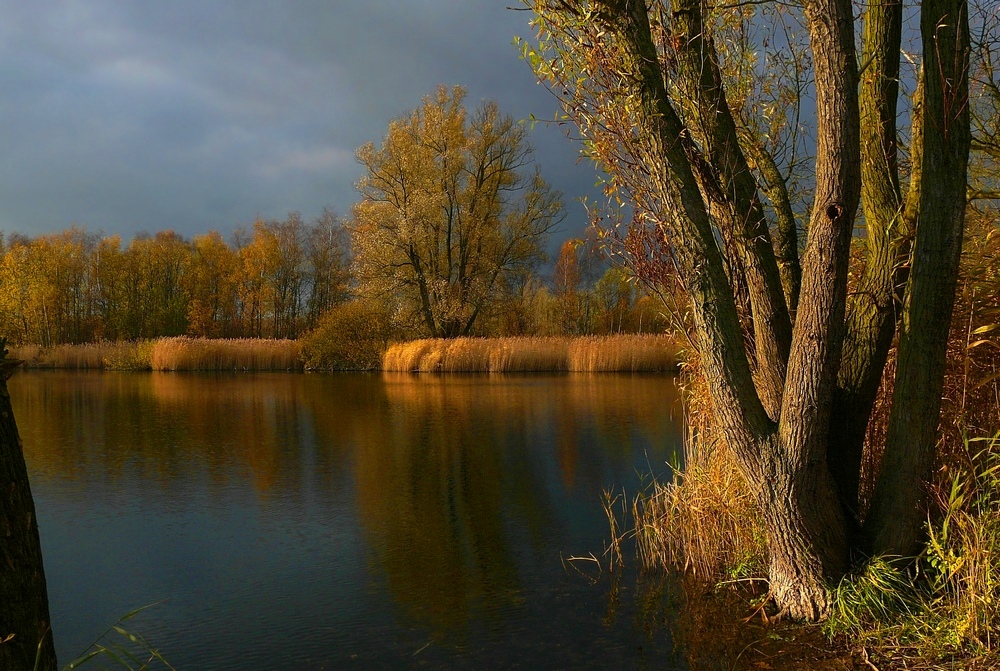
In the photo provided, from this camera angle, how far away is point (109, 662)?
329 centimetres

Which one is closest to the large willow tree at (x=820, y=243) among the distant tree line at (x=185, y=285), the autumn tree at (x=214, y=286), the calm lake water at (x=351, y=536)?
the calm lake water at (x=351, y=536)

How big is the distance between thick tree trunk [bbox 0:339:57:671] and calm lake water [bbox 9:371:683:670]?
1.19 metres

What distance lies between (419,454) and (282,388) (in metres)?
10.6

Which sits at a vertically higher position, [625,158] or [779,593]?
[625,158]

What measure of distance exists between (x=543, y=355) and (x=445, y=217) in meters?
7.53

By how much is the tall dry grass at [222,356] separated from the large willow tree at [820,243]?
938 inches

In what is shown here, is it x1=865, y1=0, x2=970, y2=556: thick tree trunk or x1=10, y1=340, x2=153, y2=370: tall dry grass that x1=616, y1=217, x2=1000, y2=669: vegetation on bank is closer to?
x1=865, y1=0, x2=970, y2=556: thick tree trunk

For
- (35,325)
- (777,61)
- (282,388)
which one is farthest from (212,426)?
(35,325)

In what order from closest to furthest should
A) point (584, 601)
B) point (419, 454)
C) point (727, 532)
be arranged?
point (584, 601), point (727, 532), point (419, 454)

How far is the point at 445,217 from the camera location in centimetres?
2622

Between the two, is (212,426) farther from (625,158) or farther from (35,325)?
(35,325)

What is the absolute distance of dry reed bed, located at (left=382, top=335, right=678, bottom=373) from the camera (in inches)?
809

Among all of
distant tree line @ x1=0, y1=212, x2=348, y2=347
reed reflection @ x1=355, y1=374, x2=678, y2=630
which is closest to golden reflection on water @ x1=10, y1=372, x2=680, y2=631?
reed reflection @ x1=355, y1=374, x2=678, y2=630

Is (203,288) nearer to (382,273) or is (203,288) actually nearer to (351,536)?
(382,273)
